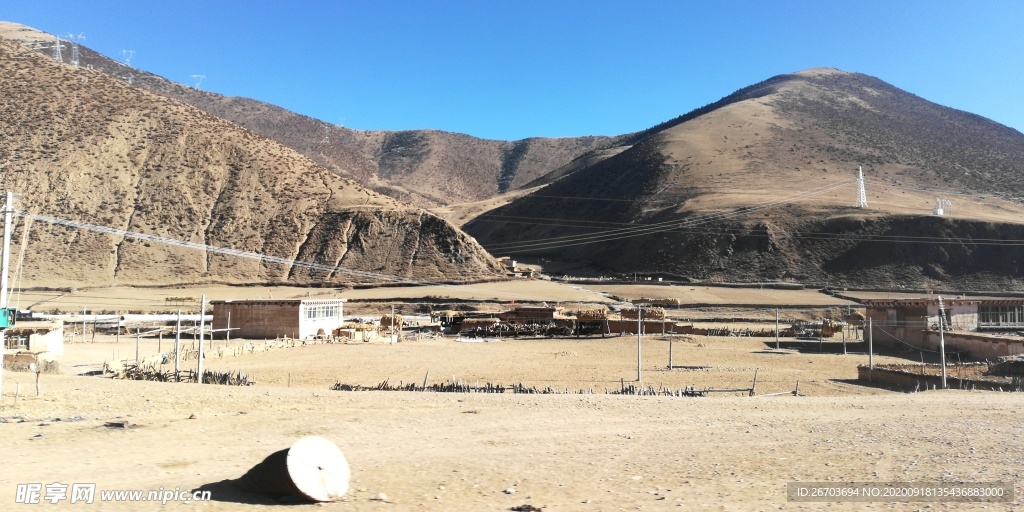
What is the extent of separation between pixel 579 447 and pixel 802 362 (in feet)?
76.4

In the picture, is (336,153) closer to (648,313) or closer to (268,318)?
(268,318)

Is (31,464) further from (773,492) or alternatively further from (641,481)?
(773,492)

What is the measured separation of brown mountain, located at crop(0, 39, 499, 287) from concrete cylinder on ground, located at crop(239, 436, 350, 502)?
2234 inches

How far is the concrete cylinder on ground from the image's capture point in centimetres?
848

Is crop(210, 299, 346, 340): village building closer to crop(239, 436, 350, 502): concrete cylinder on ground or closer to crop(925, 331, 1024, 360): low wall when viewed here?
crop(925, 331, 1024, 360): low wall

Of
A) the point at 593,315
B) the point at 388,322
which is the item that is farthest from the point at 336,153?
the point at 593,315

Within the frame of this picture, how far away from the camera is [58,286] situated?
5647 centimetres

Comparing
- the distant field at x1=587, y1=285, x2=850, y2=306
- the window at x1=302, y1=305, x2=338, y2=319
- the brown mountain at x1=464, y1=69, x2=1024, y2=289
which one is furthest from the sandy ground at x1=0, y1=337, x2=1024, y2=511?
the brown mountain at x1=464, y1=69, x2=1024, y2=289

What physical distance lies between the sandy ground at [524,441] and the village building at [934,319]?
16.7m

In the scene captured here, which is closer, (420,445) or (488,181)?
(420,445)

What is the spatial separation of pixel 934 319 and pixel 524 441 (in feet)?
112

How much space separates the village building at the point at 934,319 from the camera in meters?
37.5

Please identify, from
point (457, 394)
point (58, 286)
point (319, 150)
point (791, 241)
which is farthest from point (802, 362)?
point (319, 150)

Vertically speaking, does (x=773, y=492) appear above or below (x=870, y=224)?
below
